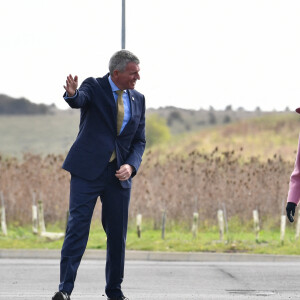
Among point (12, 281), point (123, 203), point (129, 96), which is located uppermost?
point (129, 96)

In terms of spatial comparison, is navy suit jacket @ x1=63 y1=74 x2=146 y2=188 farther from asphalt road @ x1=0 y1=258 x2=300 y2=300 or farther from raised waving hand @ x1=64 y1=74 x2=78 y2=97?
asphalt road @ x1=0 y1=258 x2=300 y2=300

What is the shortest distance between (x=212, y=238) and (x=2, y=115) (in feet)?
106

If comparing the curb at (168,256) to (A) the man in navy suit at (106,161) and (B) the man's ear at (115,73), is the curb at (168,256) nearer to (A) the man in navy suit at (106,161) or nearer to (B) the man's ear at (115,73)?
(A) the man in navy suit at (106,161)

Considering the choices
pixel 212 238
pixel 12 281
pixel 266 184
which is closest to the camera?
pixel 12 281

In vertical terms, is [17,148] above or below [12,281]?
above

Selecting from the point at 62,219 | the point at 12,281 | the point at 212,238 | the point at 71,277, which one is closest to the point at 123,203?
the point at 71,277

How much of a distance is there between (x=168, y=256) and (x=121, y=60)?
26.8 ft

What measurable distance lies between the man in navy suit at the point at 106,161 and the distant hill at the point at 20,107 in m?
33.4

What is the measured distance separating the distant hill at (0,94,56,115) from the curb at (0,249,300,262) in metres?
25.6

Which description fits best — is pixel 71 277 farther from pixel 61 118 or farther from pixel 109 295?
pixel 61 118

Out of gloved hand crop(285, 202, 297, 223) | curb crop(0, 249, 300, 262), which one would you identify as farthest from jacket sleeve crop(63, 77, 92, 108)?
curb crop(0, 249, 300, 262)

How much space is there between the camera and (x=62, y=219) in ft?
66.6

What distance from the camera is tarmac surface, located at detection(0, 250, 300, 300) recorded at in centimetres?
909

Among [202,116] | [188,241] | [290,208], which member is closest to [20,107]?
[202,116]
